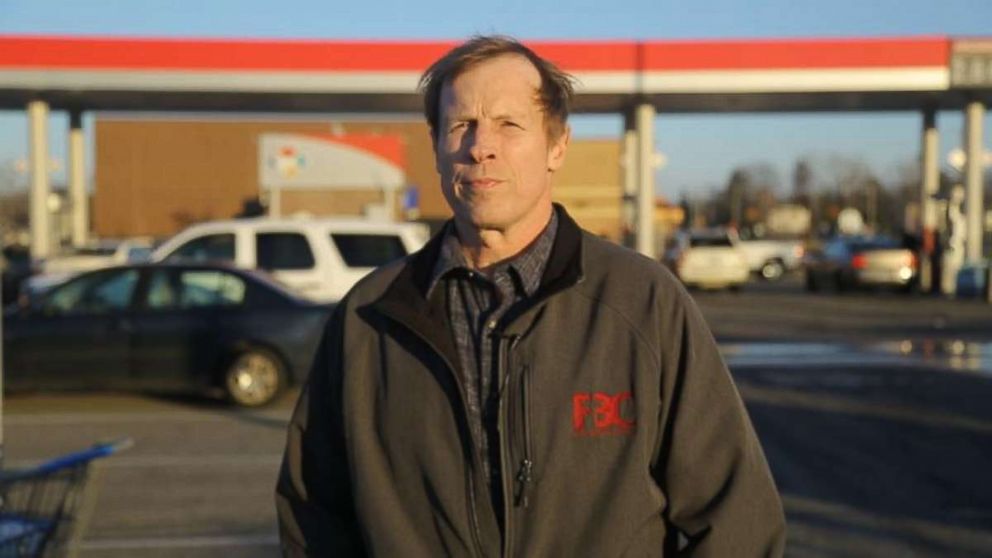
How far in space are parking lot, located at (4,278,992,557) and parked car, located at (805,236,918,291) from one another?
42.9ft

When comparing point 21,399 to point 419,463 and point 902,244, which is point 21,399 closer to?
point 419,463

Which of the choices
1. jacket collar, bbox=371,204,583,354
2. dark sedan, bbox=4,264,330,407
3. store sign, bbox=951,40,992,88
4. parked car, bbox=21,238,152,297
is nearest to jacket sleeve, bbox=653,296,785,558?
jacket collar, bbox=371,204,583,354

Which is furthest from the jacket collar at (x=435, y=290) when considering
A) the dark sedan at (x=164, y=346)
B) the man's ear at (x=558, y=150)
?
the dark sedan at (x=164, y=346)

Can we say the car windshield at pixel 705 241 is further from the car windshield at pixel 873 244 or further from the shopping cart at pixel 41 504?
the shopping cart at pixel 41 504

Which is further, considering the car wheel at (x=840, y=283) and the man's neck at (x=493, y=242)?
the car wheel at (x=840, y=283)

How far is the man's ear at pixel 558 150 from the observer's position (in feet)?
9.33

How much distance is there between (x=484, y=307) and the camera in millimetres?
2746

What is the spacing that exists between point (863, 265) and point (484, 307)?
31.9 m

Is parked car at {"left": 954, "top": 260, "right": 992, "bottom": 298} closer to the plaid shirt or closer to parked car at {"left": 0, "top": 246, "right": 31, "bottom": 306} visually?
parked car at {"left": 0, "top": 246, "right": 31, "bottom": 306}

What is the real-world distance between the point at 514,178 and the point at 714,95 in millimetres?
30768

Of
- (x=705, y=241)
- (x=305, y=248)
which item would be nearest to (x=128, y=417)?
(x=305, y=248)

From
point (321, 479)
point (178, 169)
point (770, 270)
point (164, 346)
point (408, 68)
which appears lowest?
point (770, 270)

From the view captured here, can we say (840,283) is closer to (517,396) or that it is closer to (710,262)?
(710,262)

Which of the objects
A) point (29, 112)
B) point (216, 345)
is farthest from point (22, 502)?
point (29, 112)
